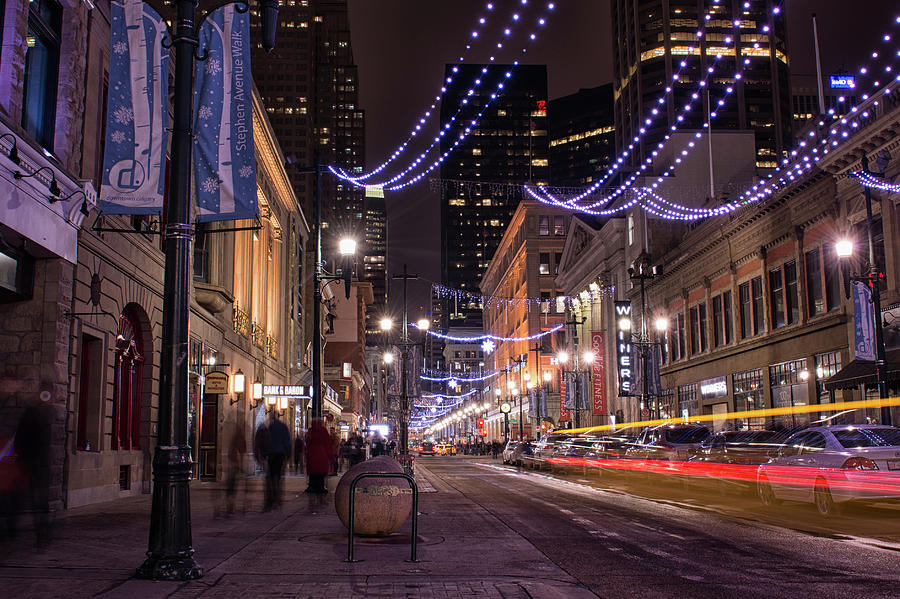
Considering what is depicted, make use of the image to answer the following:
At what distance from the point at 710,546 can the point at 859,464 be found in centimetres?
445

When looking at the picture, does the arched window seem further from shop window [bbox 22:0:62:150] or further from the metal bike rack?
the metal bike rack

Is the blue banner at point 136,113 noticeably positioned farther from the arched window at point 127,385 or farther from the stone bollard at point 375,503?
the arched window at point 127,385

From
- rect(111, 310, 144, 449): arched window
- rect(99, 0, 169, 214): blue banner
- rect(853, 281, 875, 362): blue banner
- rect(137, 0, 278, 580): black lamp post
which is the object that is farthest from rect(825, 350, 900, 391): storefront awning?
rect(137, 0, 278, 580): black lamp post

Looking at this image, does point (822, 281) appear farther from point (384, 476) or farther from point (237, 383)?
point (384, 476)

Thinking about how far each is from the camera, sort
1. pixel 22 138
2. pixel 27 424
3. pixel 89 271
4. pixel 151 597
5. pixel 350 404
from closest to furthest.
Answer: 1. pixel 151 597
2. pixel 27 424
3. pixel 22 138
4. pixel 89 271
5. pixel 350 404

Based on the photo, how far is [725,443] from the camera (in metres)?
22.8

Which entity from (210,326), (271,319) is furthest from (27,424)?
(271,319)

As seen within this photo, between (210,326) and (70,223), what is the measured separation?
11645 millimetres

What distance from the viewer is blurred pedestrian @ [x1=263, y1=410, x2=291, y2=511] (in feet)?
54.5

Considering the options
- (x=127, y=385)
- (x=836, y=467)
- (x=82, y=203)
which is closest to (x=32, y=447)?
(x=82, y=203)

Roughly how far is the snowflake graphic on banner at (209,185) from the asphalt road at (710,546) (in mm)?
6218

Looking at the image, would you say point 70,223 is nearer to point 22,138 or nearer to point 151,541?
point 22,138

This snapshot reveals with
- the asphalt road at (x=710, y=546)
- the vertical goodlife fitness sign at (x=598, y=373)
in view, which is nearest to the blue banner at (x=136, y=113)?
the asphalt road at (x=710, y=546)

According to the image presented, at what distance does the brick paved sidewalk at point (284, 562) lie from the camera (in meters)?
7.92
